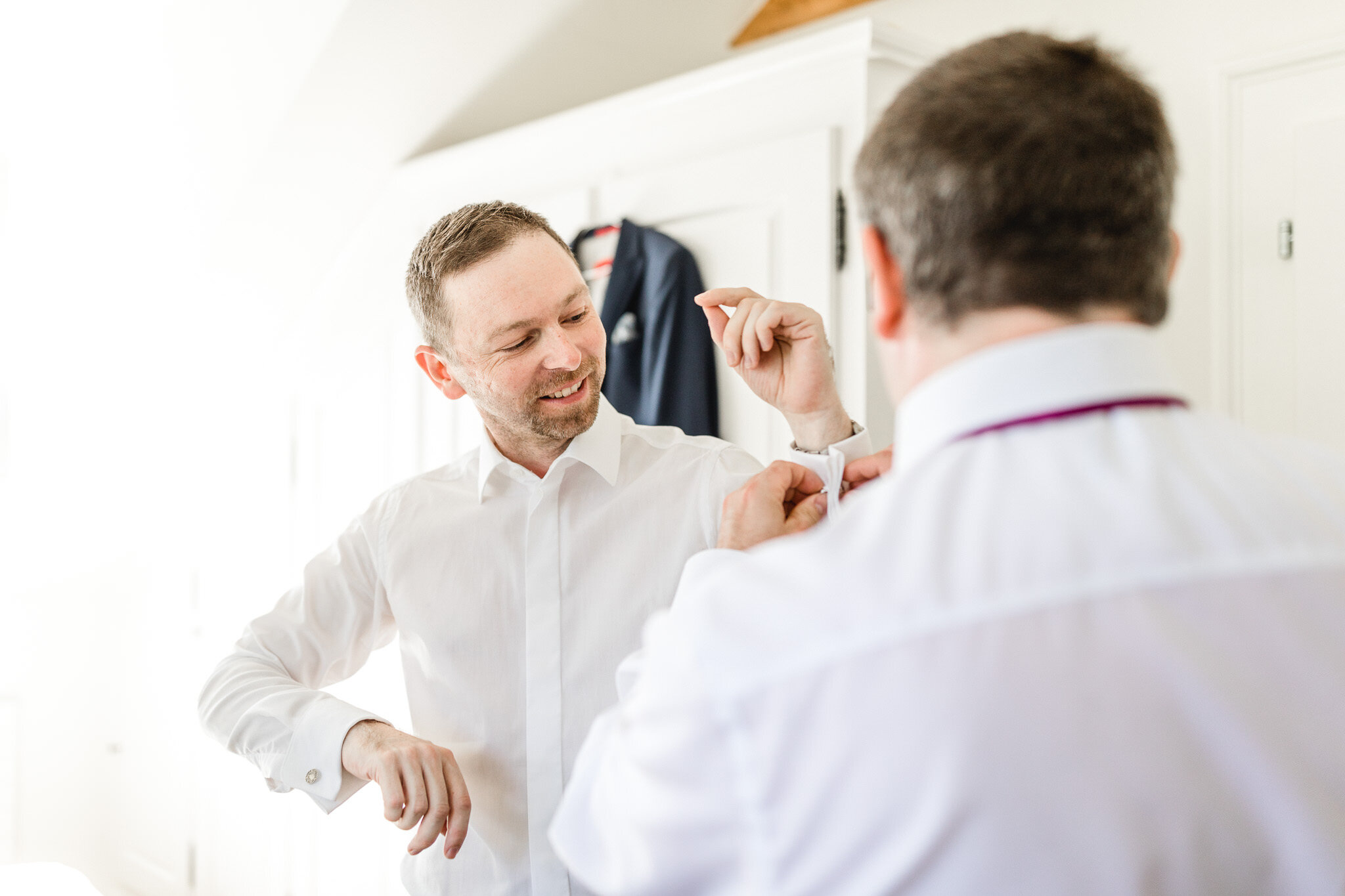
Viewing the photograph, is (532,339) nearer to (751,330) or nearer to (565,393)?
(565,393)

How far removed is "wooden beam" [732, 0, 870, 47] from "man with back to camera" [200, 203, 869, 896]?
162 centimetres

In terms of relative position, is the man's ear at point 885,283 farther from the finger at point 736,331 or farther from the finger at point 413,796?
the finger at point 413,796

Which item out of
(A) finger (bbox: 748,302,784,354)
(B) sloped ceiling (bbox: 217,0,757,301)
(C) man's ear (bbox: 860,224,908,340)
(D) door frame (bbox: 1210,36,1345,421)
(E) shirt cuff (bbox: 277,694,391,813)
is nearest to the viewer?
(C) man's ear (bbox: 860,224,908,340)

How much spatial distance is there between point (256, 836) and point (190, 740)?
15.0 inches

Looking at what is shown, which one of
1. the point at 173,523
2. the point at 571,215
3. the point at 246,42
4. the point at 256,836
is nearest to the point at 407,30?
the point at 246,42

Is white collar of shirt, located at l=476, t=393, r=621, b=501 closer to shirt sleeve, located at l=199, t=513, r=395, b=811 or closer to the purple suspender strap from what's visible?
shirt sleeve, located at l=199, t=513, r=395, b=811

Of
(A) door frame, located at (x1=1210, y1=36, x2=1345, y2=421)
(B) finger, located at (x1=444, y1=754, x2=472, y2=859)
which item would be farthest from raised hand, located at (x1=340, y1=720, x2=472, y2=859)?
(A) door frame, located at (x1=1210, y1=36, x2=1345, y2=421)

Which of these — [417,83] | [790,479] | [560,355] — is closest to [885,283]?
[790,479]

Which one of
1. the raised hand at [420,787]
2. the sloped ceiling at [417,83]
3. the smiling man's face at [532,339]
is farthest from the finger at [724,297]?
the sloped ceiling at [417,83]

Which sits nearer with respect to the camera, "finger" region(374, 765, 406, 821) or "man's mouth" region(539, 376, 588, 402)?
"finger" region(374, 765, 406, 821)

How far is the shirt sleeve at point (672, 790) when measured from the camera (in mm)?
551

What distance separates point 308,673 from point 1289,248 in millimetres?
2007

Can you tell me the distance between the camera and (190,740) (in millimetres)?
2994

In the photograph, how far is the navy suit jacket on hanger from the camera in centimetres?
200
